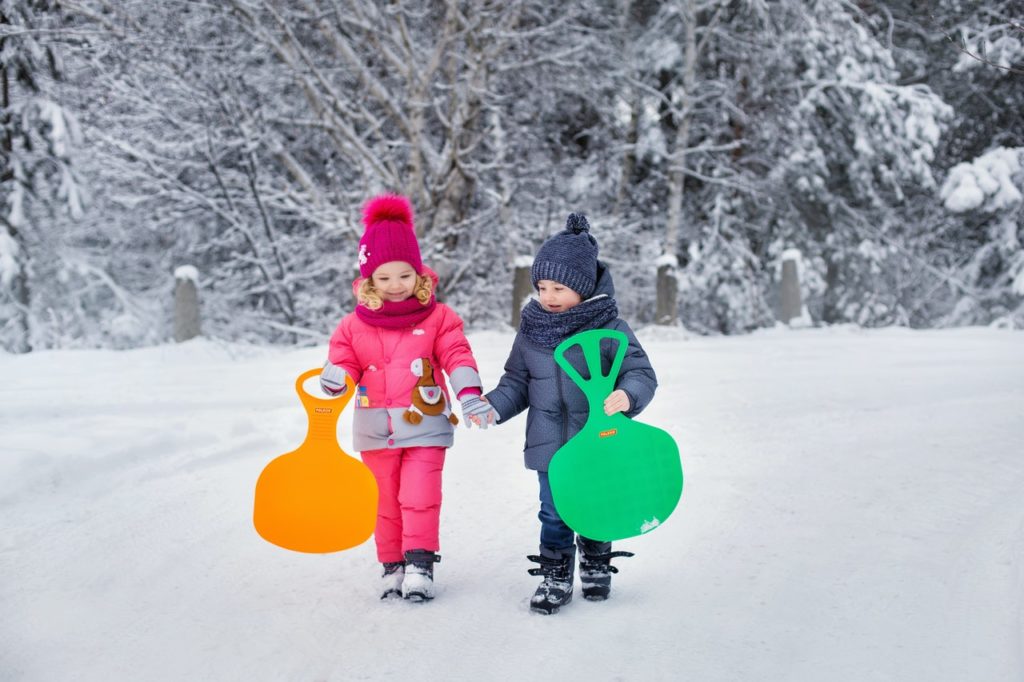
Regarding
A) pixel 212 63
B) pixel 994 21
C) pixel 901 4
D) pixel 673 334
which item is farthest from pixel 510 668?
pixel 901 4

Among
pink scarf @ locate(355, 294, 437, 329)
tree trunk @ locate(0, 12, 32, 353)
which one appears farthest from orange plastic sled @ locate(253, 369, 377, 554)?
tree trunk @ locate(0, 12, 32, 353)

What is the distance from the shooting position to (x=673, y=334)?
12.0 metres

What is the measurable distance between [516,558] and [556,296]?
1.18 m

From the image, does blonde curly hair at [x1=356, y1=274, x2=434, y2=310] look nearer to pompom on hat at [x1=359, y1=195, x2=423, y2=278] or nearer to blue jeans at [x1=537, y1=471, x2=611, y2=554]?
pompom on hat at [x1=359, y1=195, x2=423, y2=278]

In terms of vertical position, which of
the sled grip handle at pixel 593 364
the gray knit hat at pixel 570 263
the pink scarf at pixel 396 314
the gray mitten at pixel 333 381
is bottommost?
the gray mitten at pixel 333 381

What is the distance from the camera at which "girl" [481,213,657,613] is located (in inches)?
123

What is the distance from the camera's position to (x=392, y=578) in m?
3.34

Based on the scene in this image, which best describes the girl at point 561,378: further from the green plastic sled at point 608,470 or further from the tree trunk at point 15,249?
the tree trunk at point 15,249

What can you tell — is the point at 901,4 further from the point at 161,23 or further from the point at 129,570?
the point at 129,570

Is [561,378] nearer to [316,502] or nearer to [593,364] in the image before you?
[593,364]

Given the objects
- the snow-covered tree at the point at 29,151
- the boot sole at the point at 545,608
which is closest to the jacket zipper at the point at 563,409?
the boot sole at the point at 545,608

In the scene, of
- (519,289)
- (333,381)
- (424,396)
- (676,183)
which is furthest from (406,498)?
(676,183)

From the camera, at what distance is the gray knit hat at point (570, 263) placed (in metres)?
3.12

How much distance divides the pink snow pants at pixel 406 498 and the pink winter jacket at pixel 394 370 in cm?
7
